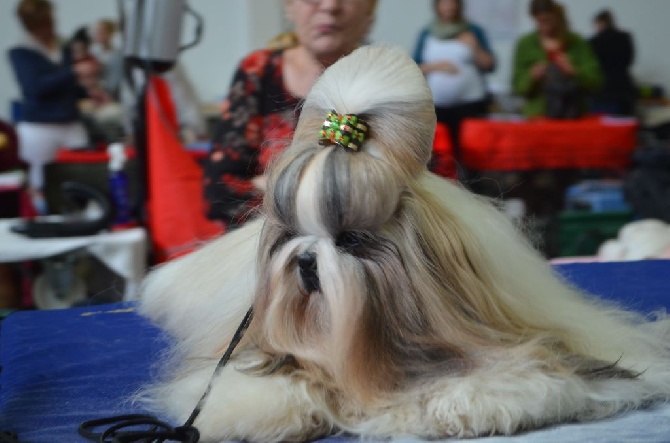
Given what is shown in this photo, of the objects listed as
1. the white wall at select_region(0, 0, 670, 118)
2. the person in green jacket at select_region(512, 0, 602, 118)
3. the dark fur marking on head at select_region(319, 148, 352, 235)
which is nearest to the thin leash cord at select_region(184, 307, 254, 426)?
the dark fur marking on head at select_region(319, 148, 352, 235)

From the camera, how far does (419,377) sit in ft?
4.07

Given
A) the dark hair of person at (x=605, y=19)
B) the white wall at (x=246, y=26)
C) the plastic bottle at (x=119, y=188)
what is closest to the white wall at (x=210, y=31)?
the white wall at (x=246, y=26)

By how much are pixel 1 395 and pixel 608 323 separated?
0.98m

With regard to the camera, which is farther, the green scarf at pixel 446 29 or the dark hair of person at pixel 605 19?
the dark hair of person at pixel 605 19

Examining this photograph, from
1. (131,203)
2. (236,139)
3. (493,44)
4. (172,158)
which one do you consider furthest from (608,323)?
(493,44)

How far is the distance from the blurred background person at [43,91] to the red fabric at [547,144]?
2122 millimetres

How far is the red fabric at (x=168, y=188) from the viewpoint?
3.21m

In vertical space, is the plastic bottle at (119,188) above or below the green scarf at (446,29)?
below

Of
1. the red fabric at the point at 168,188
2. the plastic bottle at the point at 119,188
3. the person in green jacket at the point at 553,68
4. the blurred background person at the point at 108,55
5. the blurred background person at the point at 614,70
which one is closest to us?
the red fabric at the point at 168,188

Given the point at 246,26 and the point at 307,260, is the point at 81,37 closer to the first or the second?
the point at 246,26

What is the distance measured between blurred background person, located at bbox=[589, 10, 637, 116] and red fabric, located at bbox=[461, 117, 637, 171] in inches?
64.3

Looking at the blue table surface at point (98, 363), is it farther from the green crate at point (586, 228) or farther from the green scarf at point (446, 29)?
the green scarf at point (446, 29)

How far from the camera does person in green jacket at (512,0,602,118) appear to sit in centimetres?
527

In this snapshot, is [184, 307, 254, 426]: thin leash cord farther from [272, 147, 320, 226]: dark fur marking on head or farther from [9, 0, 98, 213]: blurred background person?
[9, 0, 98, 213]: blurred background person
